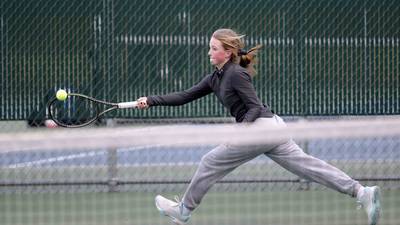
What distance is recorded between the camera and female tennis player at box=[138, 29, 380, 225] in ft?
18.0

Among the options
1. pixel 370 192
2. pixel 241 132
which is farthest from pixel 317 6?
pixel 241 132

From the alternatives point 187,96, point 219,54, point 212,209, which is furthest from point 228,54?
point 212,209

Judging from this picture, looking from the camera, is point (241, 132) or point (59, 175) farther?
point (59, 175)

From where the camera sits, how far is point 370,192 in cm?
543

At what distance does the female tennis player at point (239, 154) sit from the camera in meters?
5.50

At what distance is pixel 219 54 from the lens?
5.71m

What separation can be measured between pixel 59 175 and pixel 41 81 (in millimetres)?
899

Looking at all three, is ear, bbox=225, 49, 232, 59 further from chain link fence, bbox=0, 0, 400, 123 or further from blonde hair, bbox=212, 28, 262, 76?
chain link fence, bbox=0, 0, 400, 123

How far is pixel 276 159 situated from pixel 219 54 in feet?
2.47

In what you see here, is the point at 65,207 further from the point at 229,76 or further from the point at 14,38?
the point at 229,76

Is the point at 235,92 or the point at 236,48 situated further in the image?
the point at 236,48

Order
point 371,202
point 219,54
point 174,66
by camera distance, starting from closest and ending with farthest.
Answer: point 371,202 → point 219,54 → point 174,66

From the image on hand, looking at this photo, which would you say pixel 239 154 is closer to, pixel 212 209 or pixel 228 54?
pixel 228 54

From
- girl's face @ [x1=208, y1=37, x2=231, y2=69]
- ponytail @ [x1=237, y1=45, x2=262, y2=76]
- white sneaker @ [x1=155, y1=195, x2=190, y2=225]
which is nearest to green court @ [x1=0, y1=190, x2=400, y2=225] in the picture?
white sneaker @ [x1=155, y1=195, x2=190, y2=225]
